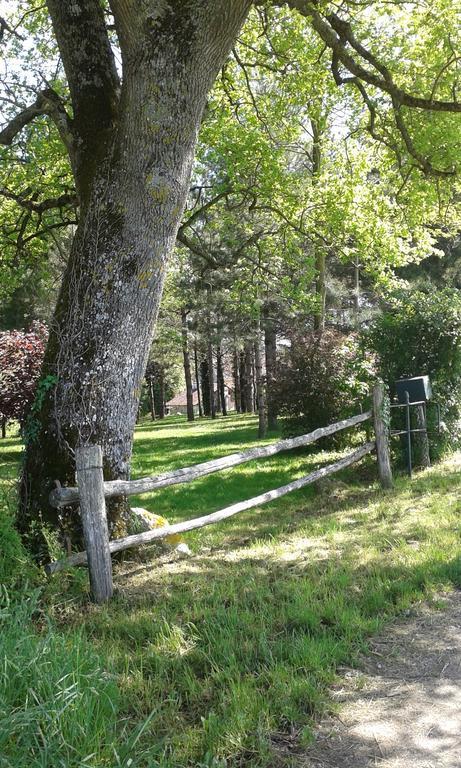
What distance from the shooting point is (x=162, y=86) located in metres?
5.17

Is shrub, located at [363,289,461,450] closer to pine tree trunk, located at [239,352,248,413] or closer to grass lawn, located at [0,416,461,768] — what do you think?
grass lawn, located at [0,416,461,768]

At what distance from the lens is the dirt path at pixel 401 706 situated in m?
2.75

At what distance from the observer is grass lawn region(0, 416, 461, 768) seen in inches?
112

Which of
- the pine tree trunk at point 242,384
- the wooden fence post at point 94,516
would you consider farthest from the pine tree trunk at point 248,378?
the wooden fence post at point 94,516

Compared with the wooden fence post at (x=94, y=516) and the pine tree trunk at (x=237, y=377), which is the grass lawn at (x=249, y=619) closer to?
the wooden fence post at (x=94, y=516)

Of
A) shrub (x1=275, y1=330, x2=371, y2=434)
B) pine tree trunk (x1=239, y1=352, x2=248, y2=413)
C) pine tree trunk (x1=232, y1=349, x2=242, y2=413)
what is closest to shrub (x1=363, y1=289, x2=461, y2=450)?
shrub (x1=275, y1=330, x2=371, y2=434)

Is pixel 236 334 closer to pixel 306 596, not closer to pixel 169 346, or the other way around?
pixel 169 346

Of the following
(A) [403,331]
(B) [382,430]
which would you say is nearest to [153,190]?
(B) [382,430]

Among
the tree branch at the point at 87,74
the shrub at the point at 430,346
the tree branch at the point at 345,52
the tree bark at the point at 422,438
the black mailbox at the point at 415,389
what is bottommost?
the tree bark at the point at 422,438

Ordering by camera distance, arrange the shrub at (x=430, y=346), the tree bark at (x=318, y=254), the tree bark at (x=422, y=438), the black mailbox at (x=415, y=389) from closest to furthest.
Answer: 1. the black mailbox at (x=415, y=389)
2. the tree bark at (x=422, y=438)
3. the shrub at (x=430, y=346)
4. the tree bark at (x=318, y=254)

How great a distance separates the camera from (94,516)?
182 inches

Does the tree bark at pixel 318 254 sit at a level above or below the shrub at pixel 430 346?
above

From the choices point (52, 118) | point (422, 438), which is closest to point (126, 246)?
point (52, 118)

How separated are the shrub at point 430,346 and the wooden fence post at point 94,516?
24.4 feet
